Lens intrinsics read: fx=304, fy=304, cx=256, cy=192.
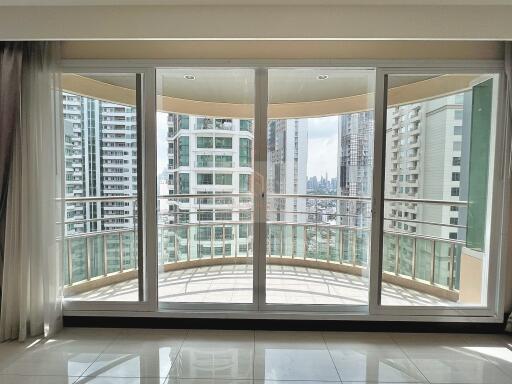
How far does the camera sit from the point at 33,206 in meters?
2.52

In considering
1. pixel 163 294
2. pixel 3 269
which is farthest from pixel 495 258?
pixel 3 269

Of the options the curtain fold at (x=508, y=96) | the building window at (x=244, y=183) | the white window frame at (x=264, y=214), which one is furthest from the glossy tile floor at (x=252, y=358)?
the building window at (x=244, y=183)

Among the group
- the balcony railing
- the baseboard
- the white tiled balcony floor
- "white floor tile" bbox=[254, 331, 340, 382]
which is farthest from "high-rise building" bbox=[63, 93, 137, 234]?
"white floor tile" bbox=[254, 331, 340, 382]

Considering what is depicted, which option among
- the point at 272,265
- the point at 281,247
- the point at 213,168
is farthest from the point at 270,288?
the point at 213,168

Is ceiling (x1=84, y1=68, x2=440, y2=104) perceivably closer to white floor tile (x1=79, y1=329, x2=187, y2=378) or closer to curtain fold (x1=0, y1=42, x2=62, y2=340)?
curtain fold (x1=0, y1=42, x2=62, y2=340)

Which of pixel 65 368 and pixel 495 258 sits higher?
pixel 495 258

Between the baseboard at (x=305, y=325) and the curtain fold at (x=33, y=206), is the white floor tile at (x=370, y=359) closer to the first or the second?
the baseboard at (x=305, y=325)

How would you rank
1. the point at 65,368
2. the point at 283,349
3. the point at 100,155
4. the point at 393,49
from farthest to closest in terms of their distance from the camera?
the point at 100,155
the point at 393,49
the point at 283,349
the point at 65,368

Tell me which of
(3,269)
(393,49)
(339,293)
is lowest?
(339,293)

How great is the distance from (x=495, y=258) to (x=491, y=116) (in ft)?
4.08

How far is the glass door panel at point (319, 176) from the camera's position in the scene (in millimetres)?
2770

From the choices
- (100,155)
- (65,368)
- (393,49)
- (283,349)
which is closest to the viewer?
(65,368)

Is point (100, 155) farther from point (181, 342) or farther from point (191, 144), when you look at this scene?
point (181, 342)

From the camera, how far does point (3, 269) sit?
2.52 meters
